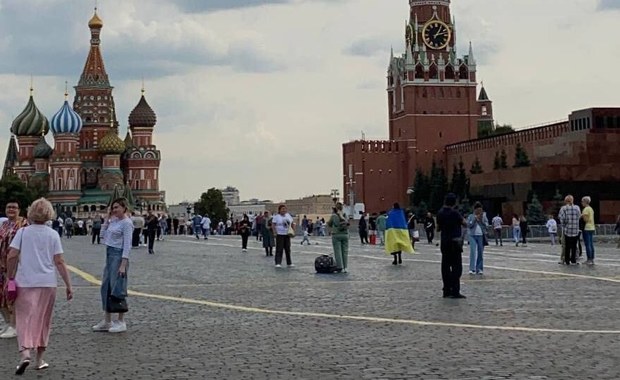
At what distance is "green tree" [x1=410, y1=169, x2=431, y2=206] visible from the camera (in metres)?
103

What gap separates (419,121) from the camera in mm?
117062

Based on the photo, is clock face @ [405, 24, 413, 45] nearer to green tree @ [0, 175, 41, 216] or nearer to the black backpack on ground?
green tree @ [0, 175, 41, 216]

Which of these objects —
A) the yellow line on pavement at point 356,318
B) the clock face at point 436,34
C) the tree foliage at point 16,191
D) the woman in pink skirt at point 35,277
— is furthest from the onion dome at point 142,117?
the woman in pink skirt at point 35,277

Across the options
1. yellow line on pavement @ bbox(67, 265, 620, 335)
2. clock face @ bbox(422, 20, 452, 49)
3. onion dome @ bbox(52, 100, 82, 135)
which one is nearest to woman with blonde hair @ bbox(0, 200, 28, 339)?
yellow line on pavement @ bbox(67, 265, 620, 335)

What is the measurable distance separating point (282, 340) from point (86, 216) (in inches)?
4494

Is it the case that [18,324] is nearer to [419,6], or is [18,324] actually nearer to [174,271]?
[174,271]

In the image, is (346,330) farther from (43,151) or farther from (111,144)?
(43,151)

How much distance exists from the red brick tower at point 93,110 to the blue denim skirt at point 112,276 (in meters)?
119

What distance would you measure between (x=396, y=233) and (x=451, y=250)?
9.19m

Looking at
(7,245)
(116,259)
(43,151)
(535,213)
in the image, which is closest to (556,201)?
(535,213)

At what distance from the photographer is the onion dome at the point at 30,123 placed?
136m

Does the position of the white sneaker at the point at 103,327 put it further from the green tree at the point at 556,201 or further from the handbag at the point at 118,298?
the green tree at the point at 556,201

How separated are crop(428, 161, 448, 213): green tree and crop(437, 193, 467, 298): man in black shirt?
263 feet

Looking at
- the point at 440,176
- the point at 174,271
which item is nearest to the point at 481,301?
the point at 174,271
